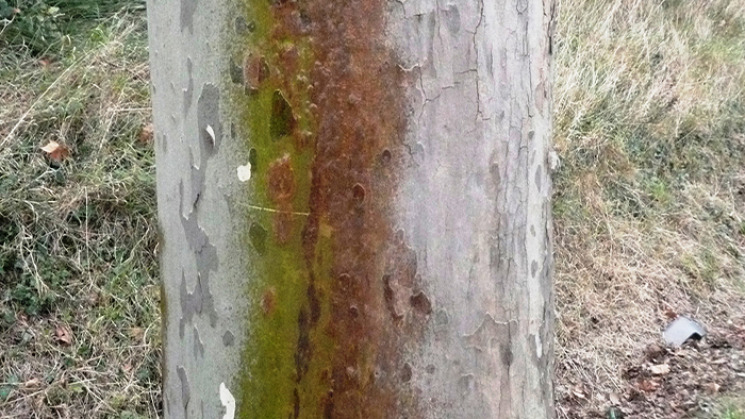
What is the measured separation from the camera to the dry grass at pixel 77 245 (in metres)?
3.03

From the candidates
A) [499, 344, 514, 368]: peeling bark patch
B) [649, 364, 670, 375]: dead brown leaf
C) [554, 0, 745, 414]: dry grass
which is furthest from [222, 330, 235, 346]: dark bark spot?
[649, 364, 670, 375]: dead brown leaf

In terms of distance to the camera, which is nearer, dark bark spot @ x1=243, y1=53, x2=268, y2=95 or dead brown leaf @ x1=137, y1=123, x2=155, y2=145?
dark bark spot @ x1=243, y1=53, x2=268, y2=95

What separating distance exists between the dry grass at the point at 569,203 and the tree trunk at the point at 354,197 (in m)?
2.22

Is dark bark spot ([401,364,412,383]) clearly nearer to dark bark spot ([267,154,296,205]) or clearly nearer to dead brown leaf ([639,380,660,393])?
dark bark spot ([267,154,296,205])

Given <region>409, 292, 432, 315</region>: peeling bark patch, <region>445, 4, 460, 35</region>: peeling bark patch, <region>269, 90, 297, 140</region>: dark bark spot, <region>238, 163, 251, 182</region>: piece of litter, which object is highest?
<region>445, 4, 460, 35</region>: peeling bark patch

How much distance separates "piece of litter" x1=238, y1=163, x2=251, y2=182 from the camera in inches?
38.7

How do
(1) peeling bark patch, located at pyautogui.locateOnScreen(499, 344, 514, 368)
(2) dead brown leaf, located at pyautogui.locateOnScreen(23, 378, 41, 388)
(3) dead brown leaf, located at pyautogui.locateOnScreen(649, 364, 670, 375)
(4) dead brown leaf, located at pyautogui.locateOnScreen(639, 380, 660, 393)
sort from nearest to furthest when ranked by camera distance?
(1) peeling bark patch, located at pyautogui.locateOnScreen(499, 344, 514, 368) → (2) dead brown leaf, located at pyautogui.locateOnScreen(23, 378, 41, 388) → (4) dead brown leaf, located at pyautogui.locateOnScreen(639, 380, 660, 393) → (3) dead brown leaf, located at pyautogui.locateOnScreen(649, 364, 670, 375)

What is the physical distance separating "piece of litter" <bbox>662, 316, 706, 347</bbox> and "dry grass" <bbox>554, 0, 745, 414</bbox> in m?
0.07

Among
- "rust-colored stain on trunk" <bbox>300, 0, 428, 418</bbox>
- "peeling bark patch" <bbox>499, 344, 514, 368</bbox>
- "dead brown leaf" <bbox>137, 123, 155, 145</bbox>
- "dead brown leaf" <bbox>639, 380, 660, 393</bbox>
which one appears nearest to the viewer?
"rust-colored stain on trunk" <bbox>300, 0, 428, 418</bbox>

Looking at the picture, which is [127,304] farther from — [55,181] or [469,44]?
[469,44]

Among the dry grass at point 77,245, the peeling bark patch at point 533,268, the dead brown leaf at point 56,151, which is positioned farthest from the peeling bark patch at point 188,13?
the dead brown leaf at point 56,151

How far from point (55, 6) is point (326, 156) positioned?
3.59 m

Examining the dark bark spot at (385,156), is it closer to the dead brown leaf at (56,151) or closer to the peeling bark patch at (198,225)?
the peeling bark patch at (198,225)

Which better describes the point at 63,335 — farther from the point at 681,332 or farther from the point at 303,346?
the point at 681,332
